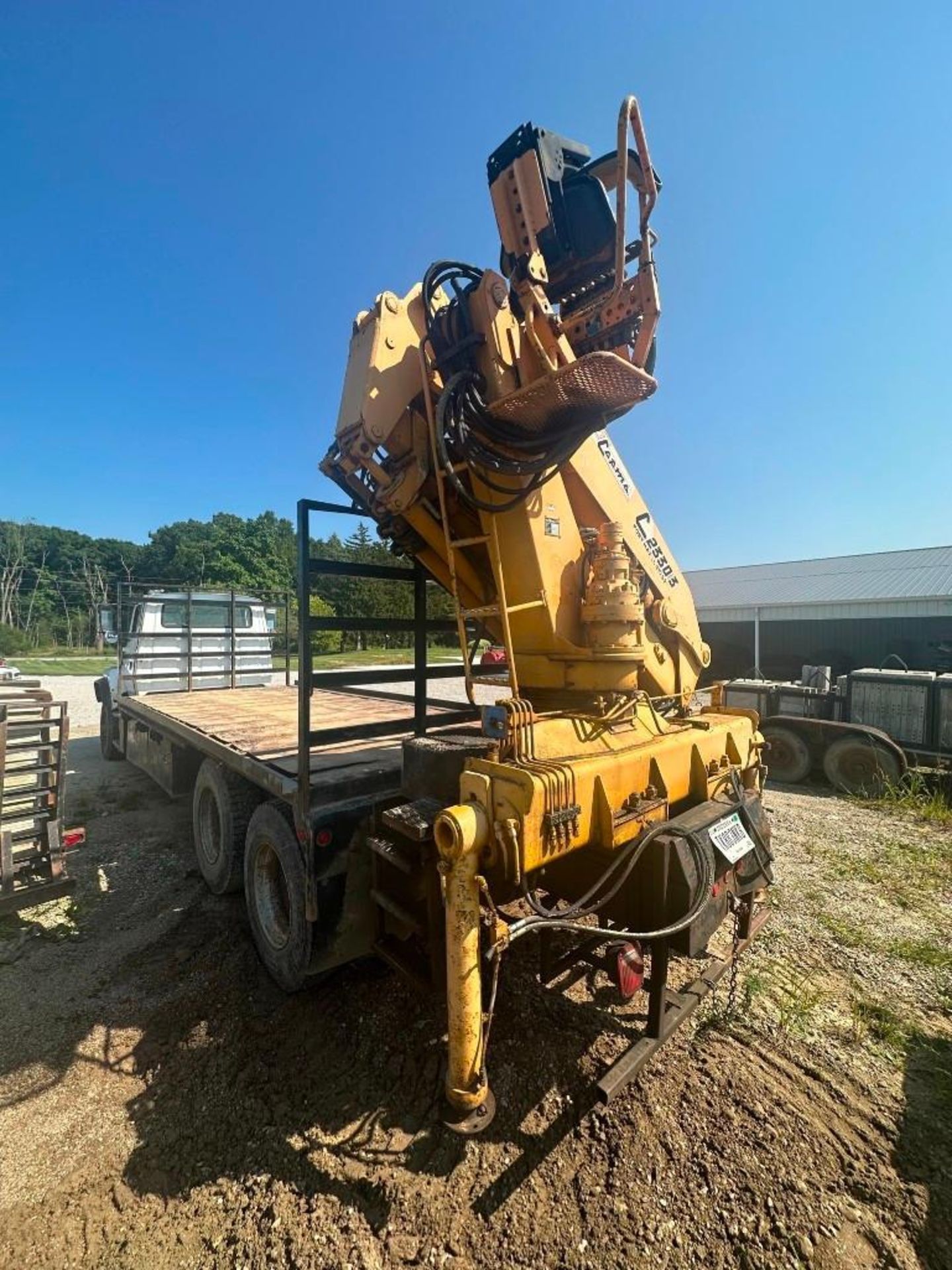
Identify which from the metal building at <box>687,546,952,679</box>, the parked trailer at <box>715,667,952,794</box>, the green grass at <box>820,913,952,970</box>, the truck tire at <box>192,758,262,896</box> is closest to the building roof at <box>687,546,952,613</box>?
the metal building at <box>687,546,952,679</box>

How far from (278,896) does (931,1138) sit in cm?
345

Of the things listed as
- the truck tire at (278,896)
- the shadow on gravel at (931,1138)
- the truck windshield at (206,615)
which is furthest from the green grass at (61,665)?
the shadow on gravel at (931,1138)

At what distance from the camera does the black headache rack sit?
2871 mm

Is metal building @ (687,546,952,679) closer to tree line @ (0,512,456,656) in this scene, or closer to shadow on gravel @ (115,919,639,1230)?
shadow on gravel @ (115,919,639,1230)

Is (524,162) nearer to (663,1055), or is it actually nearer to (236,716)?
(663,1055)

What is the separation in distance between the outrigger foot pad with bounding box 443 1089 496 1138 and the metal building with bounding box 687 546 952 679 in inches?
615

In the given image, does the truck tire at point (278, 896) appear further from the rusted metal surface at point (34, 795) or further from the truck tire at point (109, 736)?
the truck tire at point (109, 736)

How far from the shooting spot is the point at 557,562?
2.78 m

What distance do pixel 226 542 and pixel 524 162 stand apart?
6855cm

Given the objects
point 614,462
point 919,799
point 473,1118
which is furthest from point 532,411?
point 919,799

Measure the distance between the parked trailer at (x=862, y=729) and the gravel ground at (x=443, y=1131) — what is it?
4.23 metres

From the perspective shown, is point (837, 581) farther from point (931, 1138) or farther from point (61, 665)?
point (61, 665)

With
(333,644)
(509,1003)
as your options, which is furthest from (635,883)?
(333,644)

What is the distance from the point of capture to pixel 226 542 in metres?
63.6
